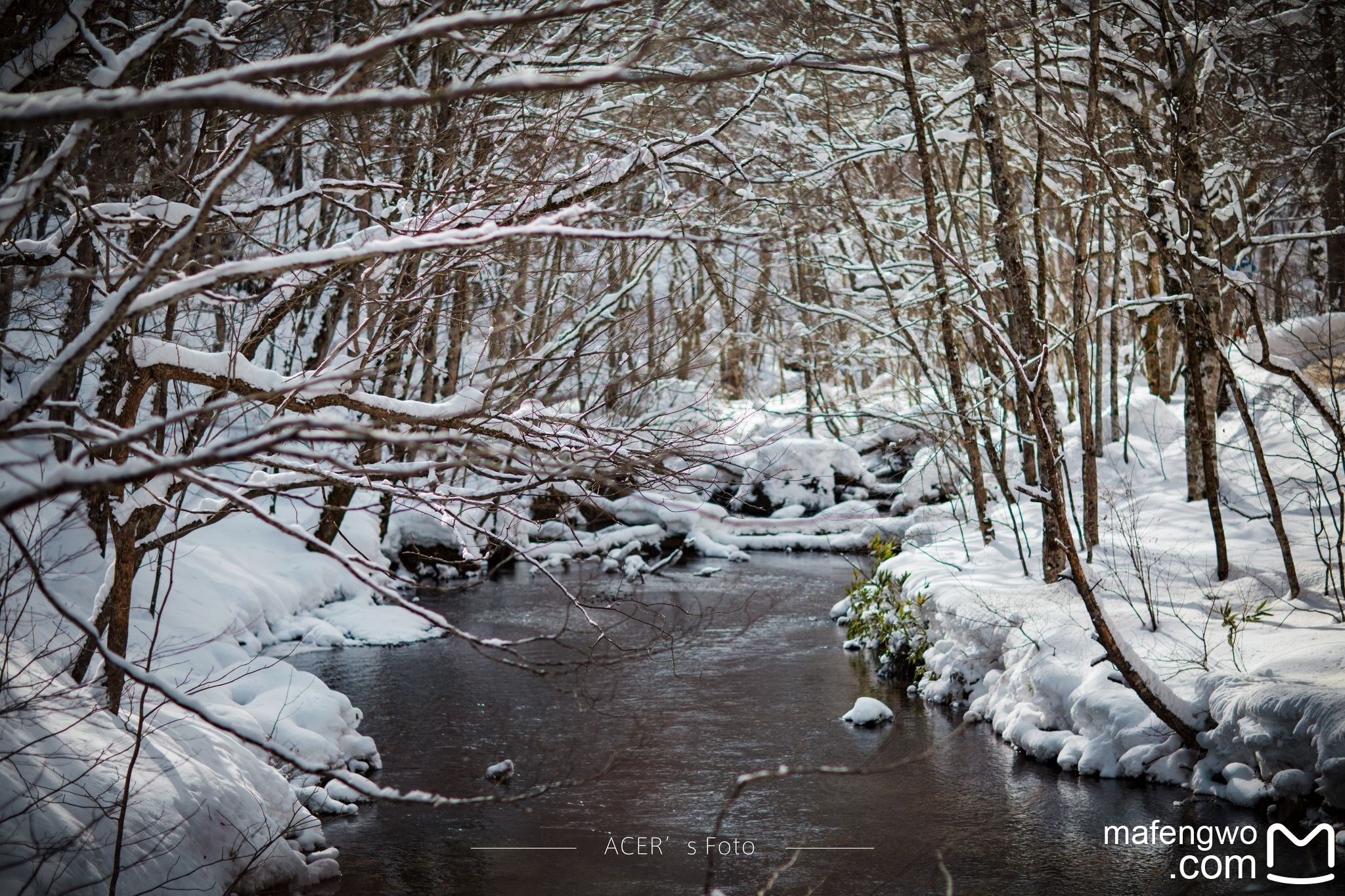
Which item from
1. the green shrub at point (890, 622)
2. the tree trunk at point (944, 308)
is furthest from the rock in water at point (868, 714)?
the tree trunk at point (944, 308)

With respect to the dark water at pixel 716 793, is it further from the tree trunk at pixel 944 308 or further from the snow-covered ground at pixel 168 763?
the tree trunk at pixel 944 308

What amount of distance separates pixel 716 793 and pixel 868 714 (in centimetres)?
203

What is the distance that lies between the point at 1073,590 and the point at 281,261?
26.3ft

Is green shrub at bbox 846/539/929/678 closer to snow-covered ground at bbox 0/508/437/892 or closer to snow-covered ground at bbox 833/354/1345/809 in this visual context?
snow-covered ground at bbox 833/354/1345/809

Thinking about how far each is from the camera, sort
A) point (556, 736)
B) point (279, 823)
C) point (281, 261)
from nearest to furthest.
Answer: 1. point (281, 261)
2. point (279, 823)
3. point (556, 736)

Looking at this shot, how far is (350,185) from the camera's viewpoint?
4.69m

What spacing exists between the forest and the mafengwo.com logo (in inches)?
9.6

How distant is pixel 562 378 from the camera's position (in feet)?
18.5

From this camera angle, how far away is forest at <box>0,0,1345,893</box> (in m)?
3.18

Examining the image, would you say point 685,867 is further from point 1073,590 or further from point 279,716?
point 1073,590

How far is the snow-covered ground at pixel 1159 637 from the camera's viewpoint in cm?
573

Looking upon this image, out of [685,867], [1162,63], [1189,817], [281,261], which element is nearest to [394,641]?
[685,867]

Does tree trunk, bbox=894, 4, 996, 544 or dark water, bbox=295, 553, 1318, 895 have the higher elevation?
tree trunk, bbox=894, 4, 996, 544

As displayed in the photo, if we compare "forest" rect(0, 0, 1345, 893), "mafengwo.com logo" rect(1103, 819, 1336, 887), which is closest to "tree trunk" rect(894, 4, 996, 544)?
"forest" rect(0, 0, 1345, 893)
